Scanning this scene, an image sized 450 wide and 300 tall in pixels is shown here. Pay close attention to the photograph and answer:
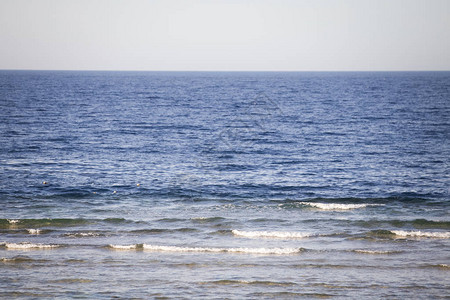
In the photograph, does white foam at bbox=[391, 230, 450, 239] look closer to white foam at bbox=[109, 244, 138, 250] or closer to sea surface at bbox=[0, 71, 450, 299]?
sea surface at bbox=[0, 71, 450, 299]

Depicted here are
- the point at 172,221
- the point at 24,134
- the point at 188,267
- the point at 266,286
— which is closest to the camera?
the point at 266,286

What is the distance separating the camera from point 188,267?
19.4 m

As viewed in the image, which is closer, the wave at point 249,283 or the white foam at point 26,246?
the wave at point 249,283

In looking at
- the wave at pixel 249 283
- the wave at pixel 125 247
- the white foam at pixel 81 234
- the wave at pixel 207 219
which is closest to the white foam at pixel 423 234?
the wave at pixel 249 283

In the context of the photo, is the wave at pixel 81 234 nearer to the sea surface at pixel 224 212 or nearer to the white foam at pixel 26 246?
the sea surface at pixel 224 212

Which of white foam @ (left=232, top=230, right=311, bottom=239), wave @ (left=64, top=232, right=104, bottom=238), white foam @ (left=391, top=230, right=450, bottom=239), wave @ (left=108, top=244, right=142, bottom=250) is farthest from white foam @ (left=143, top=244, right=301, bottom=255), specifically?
white foam @ (left=391, top=230, right=450, bottom=239)

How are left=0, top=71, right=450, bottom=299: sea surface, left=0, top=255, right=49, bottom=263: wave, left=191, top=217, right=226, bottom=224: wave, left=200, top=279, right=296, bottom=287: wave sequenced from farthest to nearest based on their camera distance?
left=191, top=217, right=226, bottom=224: wave
left=0, top=255, right=49, bottom=263: wave
left=0, top=71, right=450, bottom=299: sea surface
left=200, top=279, right=296, bottom=287: wave

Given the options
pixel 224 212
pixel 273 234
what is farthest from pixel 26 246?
pixel 273 234

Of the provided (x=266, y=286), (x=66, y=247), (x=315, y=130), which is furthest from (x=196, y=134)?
(x=266, y=286)

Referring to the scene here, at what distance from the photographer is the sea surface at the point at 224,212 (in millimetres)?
17891

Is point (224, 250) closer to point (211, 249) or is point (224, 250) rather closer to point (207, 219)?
point (211, 249)

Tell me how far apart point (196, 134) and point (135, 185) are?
2469cm

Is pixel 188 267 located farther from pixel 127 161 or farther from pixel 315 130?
pixel 315 130

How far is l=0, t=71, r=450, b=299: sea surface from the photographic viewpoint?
704 inches
